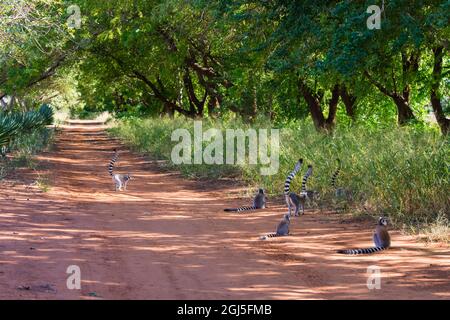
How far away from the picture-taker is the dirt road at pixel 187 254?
720 cm

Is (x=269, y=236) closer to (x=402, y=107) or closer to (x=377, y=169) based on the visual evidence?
(x=377, y=169)

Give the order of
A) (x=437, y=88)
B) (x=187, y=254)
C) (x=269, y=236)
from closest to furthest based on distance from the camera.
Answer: (x=187, y=254) → (x=269, y=236) → (x=437, y=88)

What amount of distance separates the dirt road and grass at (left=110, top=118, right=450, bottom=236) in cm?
79

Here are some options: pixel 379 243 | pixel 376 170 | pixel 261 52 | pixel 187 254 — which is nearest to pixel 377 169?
pixel 376 170

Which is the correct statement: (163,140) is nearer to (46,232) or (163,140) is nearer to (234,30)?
(234,30)

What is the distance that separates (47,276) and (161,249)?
2.16m

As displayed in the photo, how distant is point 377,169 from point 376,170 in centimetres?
3

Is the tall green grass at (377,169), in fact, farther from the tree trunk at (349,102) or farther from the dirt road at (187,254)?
the tree trunk at (349,102)

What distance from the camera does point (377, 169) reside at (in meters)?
12.5

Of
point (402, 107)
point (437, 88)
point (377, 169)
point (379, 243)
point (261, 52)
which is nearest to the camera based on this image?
point (379, 243)

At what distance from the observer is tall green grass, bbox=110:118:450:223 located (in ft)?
36.9

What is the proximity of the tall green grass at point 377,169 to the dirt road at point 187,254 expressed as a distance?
82cm

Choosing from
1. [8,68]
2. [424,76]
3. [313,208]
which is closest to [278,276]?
[313,208]

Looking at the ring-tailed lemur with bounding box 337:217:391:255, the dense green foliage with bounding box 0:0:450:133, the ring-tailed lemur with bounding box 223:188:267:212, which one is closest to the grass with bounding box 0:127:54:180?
the dense green foliage with bounding box 0:0:450:133
